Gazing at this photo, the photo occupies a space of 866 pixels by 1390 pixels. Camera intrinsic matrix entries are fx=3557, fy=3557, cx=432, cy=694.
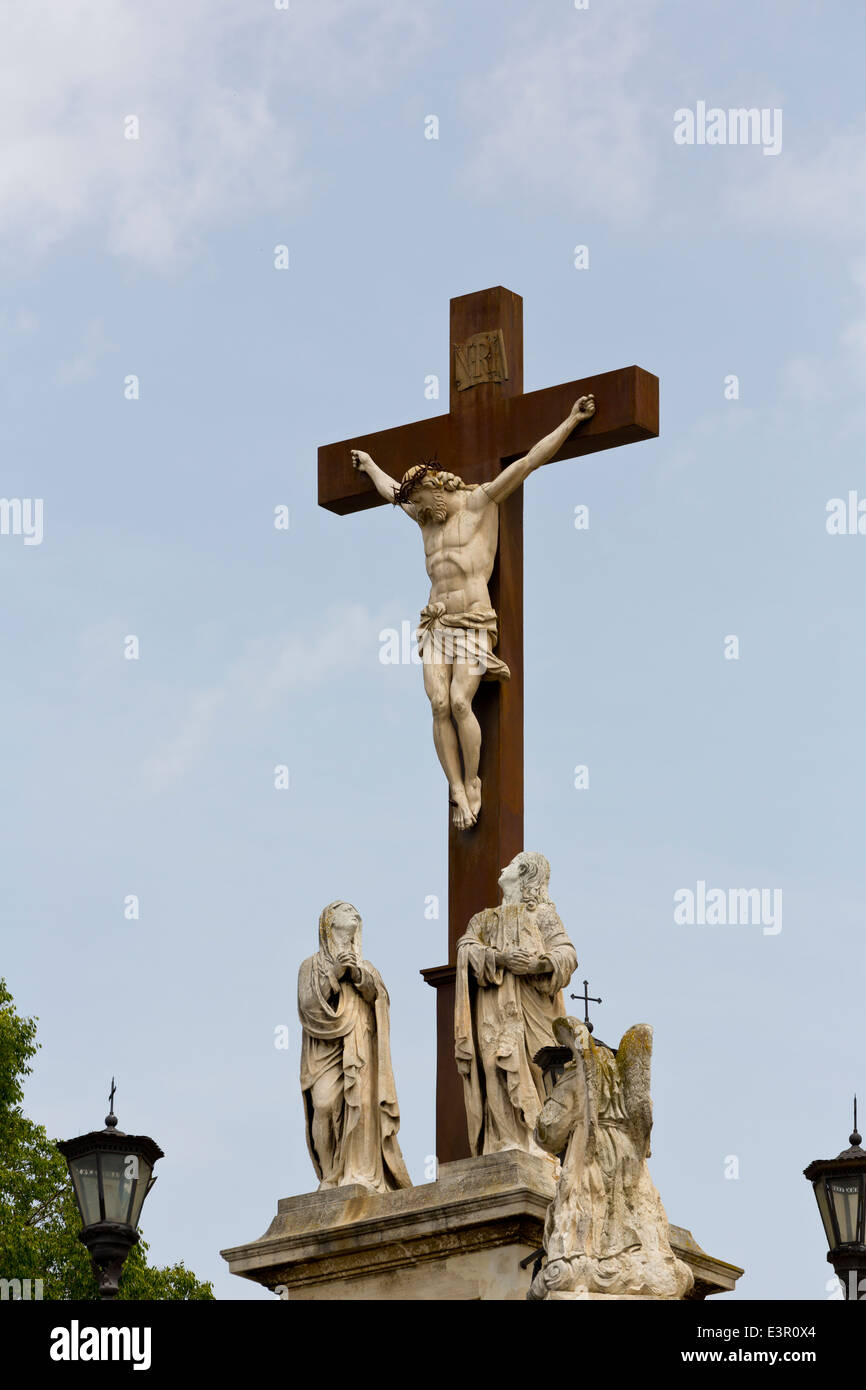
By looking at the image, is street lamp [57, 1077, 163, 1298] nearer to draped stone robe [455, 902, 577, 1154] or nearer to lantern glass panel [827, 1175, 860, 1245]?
draped stone robe [455, 902, 577, 1154]

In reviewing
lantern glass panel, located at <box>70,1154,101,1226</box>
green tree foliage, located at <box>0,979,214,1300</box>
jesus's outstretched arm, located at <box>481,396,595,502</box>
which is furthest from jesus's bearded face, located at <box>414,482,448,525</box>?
green tree foliage, located at <box>0,979,214,1300</box>

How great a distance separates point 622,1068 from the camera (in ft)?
54.2

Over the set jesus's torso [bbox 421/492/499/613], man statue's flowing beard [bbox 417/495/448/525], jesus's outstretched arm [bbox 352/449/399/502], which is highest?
jesus's outstretched arm [bbox 352/449/399/502]

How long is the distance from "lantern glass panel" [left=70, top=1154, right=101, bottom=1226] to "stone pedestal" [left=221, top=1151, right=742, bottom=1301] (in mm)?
1129

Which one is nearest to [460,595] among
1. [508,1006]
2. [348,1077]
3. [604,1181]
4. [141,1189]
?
[508,1006]

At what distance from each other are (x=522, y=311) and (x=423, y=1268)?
658cm

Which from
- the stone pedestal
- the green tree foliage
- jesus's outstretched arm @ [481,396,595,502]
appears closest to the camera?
the stone pedestal

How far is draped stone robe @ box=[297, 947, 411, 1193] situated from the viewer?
2044 centimetres

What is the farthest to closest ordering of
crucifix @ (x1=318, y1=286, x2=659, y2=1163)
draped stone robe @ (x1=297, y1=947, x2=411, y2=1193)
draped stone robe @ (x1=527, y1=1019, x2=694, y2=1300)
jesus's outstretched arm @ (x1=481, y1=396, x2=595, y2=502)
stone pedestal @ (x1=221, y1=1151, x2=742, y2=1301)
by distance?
1. jesus's outstretched arm @ (x1=481, y1=396, x2=595, y2=502)
2. crucifix @ (x1=318, y1=286, x2=659, y2=1163)
3. draped stone robe @ (x1=297, y1=947, x2=411, y2=1193)
4. stone pedestal @ (x1=221, y1=1151, x2=742, y2=1301)
5. draped stone robe @ (x1=527, y1=1019, x2=694, y2=1300)

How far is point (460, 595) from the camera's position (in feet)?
72.1

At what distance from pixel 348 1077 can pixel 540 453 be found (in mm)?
4175

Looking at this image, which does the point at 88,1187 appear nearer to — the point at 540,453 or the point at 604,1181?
the point at 604,1181
